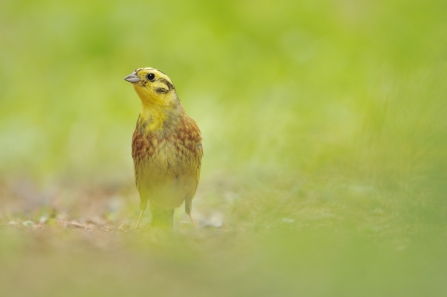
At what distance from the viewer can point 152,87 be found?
6000 mm

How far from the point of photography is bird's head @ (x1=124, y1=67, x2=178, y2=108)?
233 inches

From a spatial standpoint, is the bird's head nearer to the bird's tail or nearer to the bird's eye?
the bird's eye

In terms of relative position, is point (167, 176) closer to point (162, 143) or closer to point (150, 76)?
point (162, 143)

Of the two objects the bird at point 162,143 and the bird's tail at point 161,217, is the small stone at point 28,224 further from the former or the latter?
the bird's tail at point 161,217

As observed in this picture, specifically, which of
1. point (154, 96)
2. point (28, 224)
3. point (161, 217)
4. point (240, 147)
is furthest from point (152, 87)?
point (240, 147)

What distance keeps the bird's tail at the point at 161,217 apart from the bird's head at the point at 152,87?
2.71 ft

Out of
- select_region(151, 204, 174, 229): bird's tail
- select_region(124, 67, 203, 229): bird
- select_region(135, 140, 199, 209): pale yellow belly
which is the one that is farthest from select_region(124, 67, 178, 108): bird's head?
select_region(151, 204, 174, 229): bird's tail

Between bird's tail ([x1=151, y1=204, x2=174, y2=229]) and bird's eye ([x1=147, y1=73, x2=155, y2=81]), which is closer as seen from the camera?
bird's eye ([x1=147, y1=73, x2=155, y2=81])

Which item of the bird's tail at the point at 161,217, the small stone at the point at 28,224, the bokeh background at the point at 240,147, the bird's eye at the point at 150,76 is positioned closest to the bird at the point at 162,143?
the bird's eye at the point at 150,76

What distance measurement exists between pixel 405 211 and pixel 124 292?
1731 millimetres

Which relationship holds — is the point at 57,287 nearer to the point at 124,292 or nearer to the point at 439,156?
the point at 124,292

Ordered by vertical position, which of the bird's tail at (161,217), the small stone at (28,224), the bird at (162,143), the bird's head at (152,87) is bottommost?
the small stone at (28,224)

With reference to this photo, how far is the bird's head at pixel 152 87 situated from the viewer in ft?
→ 19.4

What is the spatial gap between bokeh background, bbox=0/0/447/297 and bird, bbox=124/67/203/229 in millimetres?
398
